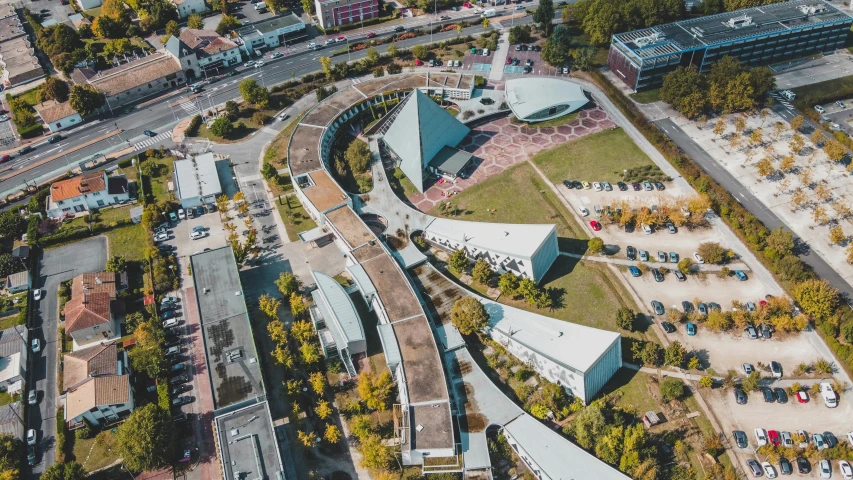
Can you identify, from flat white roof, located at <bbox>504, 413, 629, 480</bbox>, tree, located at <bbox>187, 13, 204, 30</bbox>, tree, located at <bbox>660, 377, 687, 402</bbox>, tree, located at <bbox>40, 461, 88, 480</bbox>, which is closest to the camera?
flat white roof, located at <bbox>504, 413, 629, 480</bbox>

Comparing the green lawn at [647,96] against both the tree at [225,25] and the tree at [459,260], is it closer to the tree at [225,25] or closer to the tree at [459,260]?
the tree at [459,260]

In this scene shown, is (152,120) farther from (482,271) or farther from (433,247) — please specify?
(482,271)

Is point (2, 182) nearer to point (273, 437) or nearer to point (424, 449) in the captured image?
point (273, 437)

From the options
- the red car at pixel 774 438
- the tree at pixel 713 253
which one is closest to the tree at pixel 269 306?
the tree at pixel 713 253

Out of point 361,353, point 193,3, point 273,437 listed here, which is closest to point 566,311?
point 361,353

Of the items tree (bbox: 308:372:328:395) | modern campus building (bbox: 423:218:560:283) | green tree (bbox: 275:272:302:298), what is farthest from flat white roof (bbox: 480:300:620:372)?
green tree (bbox: 275:272:302:298)

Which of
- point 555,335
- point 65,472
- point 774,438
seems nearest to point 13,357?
point 65,472

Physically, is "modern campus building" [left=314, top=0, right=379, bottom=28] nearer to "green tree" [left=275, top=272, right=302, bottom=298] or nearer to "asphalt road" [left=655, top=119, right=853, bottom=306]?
"asphalt road" [left=655, top=119, right=853, bottom=306]
